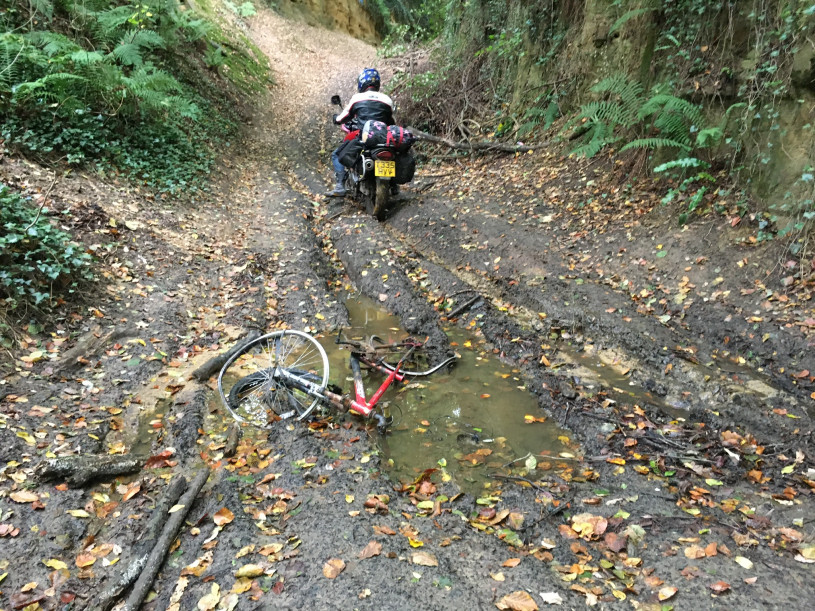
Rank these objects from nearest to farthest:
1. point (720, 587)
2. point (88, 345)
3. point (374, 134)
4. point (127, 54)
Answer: point (720, 587)
point (88, 345)
point (374, 134)
point (127, 54)

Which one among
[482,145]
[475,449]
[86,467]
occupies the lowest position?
[475,449]

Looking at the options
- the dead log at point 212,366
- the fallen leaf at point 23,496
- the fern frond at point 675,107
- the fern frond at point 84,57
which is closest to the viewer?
the fallen leaf at point 23,496

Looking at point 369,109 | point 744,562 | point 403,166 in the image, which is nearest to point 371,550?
point 744,562

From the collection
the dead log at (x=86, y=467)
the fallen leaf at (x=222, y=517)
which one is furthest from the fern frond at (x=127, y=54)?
the fallen leaf at (x=222, y=517)

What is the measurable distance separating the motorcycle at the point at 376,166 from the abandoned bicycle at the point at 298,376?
Result: 4157 millimetres

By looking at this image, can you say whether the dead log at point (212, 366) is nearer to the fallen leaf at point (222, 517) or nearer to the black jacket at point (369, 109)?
the fallen leaf at point (222, 517)

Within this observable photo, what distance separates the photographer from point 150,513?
3.15 m

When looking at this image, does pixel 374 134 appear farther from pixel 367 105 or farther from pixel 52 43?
pixel 52 43

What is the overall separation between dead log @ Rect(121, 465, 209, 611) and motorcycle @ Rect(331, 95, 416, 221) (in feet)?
19.5

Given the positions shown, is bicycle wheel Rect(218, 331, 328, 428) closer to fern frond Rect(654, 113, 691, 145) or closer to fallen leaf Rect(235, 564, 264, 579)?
fallen leaf Rect(235, 564, 264, 579)

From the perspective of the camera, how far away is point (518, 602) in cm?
250

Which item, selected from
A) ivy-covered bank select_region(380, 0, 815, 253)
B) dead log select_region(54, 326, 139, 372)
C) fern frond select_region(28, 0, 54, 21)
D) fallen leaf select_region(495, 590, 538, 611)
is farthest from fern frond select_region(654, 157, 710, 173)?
fern frond select_region(28, 0, 54, 21)

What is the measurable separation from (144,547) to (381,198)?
6.66m

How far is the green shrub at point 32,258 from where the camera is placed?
4.56 m
